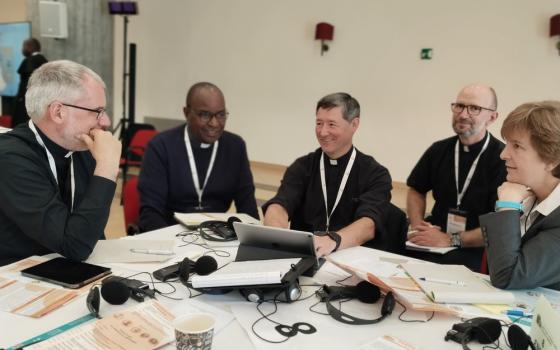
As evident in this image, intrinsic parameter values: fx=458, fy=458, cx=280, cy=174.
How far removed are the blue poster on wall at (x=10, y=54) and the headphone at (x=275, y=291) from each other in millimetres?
9043

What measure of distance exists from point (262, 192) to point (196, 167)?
3.45m

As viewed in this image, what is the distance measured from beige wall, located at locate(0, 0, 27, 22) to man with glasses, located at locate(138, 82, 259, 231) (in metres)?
7.93

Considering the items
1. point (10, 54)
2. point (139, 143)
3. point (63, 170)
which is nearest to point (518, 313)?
point (63, 170)

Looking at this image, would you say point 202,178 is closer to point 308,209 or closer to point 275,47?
point 308,209

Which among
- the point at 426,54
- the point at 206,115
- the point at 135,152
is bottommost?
the point at 135,152

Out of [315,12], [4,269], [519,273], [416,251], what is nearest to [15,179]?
[4,269]

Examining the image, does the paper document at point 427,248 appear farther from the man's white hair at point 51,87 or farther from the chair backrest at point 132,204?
the man's white hair at point 51,87

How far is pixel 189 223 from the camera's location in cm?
231

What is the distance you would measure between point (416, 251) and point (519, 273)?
1.14 meters

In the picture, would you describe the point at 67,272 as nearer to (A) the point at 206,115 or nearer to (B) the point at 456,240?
(A) the point at 206,115

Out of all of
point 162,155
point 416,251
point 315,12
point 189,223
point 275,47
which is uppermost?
point 315,12

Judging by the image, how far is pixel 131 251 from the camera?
6.13 ft

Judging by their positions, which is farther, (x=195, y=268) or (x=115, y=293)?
(x=195, y=268)

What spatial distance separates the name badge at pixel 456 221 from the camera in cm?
298
